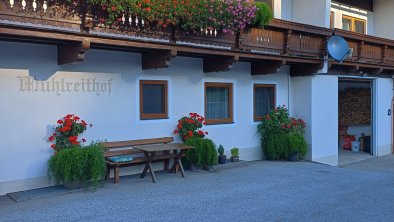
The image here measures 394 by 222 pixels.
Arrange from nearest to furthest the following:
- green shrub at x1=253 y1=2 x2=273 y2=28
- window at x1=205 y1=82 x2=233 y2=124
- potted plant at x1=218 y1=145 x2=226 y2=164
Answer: green shrub at x1=253 y1=2 x2=273 y2=28 < potted plant at x1=218 y1=145 x2=226 y2=164 < window at x1=205 y1=82 x2=233 y2=124

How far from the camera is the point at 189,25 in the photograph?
9031 millimetres

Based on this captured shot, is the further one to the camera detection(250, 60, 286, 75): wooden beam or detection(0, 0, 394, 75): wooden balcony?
detection(250, 60, 286, 75): wooden beam

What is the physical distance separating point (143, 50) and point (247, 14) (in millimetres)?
2442

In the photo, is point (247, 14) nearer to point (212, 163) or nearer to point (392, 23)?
point (212, 163)

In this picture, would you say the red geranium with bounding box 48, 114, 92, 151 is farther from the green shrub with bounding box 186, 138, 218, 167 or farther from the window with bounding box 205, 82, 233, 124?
the window with bounding box 205, 82, 233, 124

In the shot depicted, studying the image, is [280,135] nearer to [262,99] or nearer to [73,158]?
[262,99]

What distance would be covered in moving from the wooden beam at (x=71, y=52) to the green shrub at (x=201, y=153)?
3.28 metres

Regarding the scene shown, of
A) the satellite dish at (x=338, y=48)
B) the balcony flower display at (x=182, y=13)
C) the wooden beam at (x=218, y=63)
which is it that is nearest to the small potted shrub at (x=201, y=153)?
the wooden beam at (x=218, y=63)

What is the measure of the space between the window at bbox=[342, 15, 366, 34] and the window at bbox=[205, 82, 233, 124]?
722cm

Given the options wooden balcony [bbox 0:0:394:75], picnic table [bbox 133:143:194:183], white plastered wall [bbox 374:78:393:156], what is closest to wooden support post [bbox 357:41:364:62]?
wooden balcony [bbox 0:0:394:75]

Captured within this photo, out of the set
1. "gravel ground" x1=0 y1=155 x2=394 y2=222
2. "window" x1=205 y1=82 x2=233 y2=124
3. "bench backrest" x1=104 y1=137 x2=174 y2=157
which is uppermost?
"window" x1=205 y1=82 x2=233 y2=124

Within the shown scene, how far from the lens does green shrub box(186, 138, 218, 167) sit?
10.0 meters

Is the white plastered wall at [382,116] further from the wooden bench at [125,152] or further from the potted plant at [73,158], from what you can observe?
the potted plant at [73,158]

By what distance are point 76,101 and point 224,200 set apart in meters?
3.45
